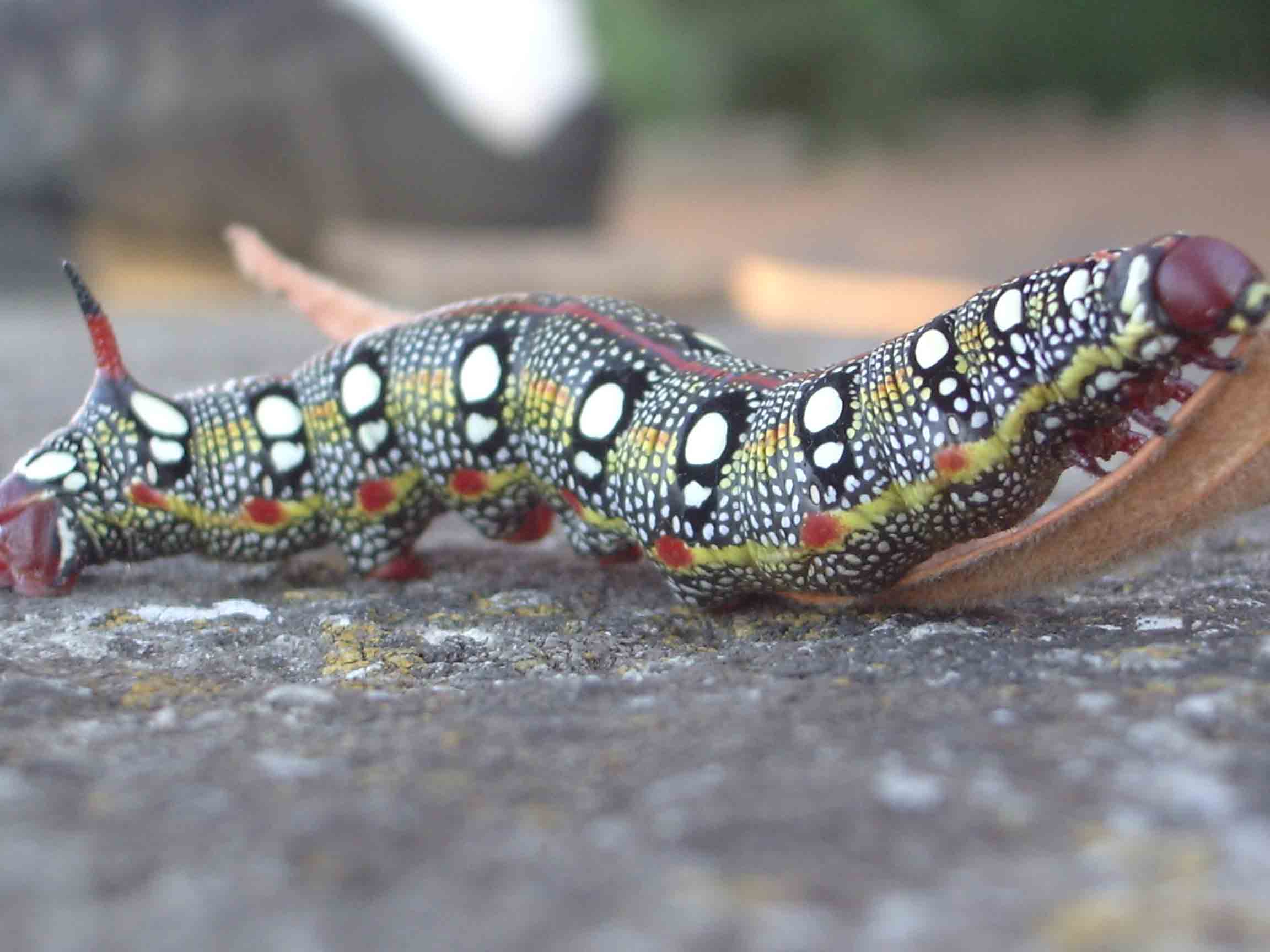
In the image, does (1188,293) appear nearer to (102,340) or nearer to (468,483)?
(468,483)

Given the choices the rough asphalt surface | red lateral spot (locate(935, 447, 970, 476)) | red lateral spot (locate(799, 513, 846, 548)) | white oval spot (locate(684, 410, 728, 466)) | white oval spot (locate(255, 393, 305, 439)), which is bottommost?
the rough asphalt surface

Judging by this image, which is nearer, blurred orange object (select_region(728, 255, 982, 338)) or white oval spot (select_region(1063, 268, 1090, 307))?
white oval spot (select_region(1063, 268, 1090, 307))

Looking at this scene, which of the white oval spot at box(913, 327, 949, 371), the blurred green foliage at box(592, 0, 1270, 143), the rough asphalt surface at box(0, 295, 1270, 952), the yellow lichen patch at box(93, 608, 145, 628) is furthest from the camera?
the blurred green foliage at box(592, 0, 1270, 143)

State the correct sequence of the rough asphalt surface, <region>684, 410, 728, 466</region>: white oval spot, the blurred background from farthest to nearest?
the blurred background → <region>684, 410, 728, 466</region>: white oval spot → the rough asphalt surface

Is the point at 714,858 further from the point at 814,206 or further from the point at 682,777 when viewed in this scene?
the point at 814,206

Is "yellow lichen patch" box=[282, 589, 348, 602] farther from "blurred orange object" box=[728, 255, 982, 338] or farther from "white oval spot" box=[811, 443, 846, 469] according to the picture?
"blurred orange object" box=[728, 255, 982, 338]

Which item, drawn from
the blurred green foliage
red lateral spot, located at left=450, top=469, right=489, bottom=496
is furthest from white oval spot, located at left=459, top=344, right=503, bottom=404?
the blurred green foliage

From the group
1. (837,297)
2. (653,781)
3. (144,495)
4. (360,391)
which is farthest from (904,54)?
(653,781)
